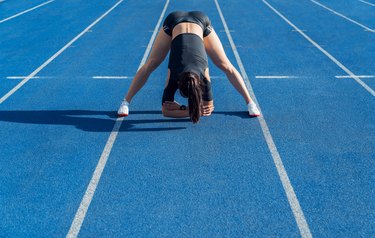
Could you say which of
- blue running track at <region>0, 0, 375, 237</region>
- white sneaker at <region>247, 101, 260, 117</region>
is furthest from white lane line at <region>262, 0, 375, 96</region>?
white sneaker at <region>247, 101, 260, 117</region>

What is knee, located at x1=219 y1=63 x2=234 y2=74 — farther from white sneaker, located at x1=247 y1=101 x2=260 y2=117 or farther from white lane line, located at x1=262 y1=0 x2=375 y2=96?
white lane line, located at x1=262 y1=0 x2=375 y2=96

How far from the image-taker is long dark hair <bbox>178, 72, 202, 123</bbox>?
3541 mm

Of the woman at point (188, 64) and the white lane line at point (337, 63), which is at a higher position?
the woman at point (188, 64)

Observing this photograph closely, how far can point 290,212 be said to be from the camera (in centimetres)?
318

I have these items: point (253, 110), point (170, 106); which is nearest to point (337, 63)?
point (253, 110)

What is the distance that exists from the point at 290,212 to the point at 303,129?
5.33 feet

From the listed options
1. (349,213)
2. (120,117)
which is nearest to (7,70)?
(120,117)

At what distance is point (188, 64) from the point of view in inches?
149

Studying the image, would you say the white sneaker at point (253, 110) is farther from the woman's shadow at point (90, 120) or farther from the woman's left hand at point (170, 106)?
the woman's left hand at point (170, 106)

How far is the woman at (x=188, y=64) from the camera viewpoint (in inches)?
144

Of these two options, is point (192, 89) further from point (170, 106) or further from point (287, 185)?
point (287, 185)

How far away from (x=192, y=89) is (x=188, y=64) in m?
0.38

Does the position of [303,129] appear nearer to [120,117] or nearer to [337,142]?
[337,142]

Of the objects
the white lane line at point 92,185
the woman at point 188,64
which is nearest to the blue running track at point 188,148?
the white lane line at point 92,185
